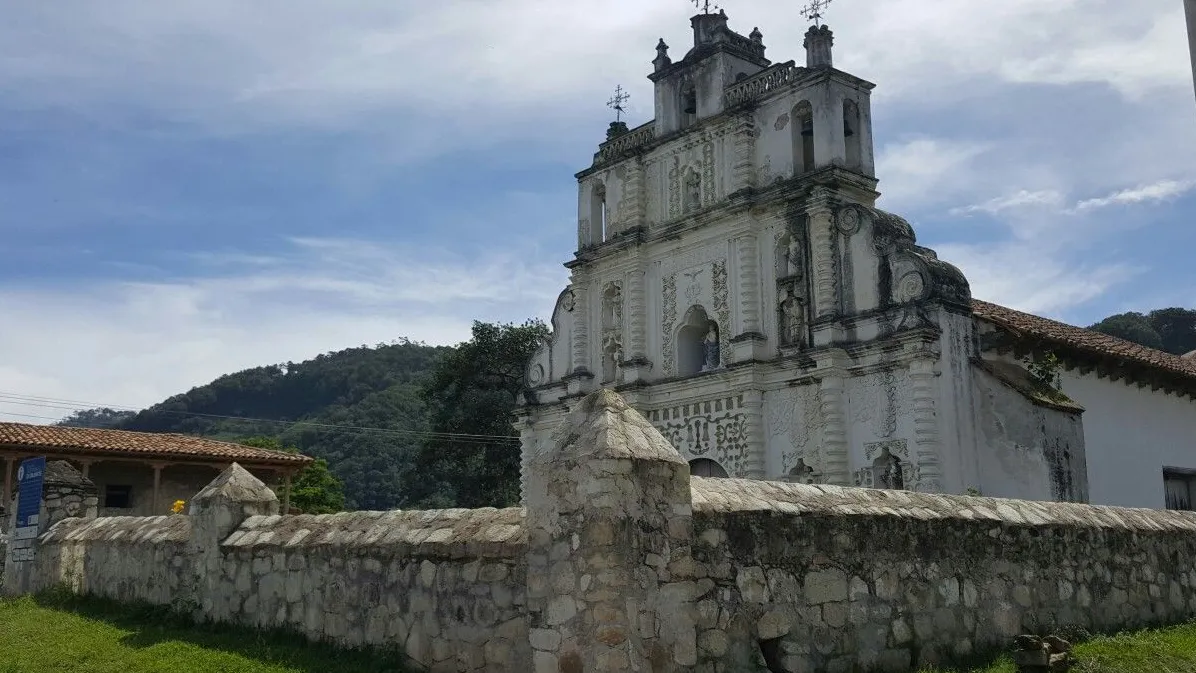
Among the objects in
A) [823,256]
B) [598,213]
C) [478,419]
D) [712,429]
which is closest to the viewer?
[823,256]

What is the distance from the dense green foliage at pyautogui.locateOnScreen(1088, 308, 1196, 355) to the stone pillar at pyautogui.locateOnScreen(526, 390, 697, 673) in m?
45.0

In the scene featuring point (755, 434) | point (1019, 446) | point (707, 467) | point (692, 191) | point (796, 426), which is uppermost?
point (692, 191)

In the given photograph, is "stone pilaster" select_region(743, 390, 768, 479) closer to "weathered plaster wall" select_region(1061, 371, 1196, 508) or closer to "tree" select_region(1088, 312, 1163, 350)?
"weathered plaster wall" select_region(1061, 371, 1196, 508)

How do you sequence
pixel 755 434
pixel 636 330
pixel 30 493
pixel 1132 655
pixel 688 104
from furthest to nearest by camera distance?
1. pixel 688 104
2. pixel 636 330
3. pixel 755 434
4. pixel 30 493
5. pixel 1132 655

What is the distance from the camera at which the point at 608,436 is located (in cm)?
620

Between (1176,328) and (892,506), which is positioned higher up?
(1176,328)

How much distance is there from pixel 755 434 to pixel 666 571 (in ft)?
48.0

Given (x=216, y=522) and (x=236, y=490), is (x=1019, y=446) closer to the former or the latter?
(x=236, y=490)

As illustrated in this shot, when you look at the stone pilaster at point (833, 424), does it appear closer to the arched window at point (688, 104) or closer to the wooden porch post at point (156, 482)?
the arched window at point (688, 104)

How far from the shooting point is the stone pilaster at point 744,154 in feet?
71.4

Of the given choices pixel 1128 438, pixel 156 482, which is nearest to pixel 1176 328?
pixel 1128 438

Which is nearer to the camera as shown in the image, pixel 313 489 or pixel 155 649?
pixel 155 649

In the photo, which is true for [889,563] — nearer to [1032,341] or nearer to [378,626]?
[378,626]

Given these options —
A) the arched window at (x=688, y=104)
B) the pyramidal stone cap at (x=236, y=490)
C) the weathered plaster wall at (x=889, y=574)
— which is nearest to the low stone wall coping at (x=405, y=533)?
the pyramidal stone cap at (x=236, y=490)
